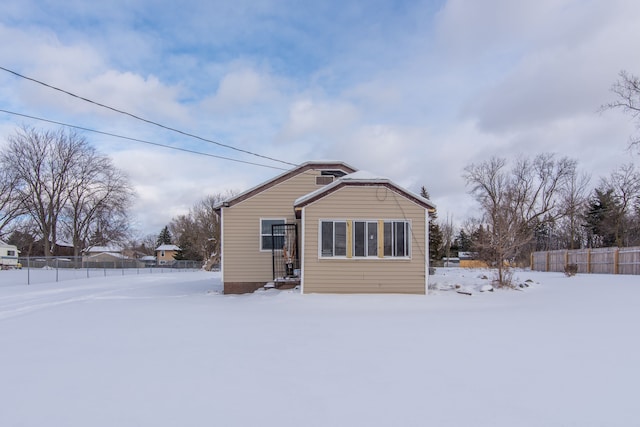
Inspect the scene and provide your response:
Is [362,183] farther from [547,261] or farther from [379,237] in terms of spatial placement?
[547,261]

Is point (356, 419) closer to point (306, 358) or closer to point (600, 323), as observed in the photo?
point (306, 358)

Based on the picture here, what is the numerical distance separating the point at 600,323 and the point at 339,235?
7.06m

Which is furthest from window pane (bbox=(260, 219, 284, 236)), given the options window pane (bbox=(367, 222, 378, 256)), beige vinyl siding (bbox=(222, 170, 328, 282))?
window pane (bbox=(367, 222, 378, 256))

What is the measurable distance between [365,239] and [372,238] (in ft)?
0.73

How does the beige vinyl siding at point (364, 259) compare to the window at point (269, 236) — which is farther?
the window at point (269, 236)

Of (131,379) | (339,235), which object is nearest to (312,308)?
(339,235)

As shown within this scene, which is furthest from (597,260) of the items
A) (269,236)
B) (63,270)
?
(63,270)

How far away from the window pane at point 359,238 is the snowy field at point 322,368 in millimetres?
3248

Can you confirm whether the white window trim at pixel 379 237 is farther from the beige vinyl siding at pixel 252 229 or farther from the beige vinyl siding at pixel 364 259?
the beige vinyl siding at pixel 252 229

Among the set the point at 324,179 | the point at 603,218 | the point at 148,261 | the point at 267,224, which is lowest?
the point at 148,261

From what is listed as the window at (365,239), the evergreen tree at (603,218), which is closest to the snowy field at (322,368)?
the window at (365,239)

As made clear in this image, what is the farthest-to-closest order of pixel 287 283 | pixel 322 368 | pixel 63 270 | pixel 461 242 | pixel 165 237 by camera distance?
pixel 165 237
pixel 461 242
pixel 63 270
pixel 287 283
pixel 322 368

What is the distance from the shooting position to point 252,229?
15477 mm

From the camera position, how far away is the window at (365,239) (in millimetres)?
13367
